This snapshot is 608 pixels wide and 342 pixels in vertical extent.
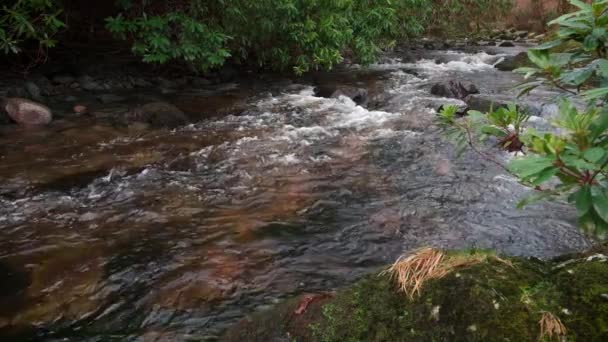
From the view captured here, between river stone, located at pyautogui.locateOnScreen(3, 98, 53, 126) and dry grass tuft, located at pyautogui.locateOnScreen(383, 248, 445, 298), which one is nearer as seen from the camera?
dry grass tuft, located at pyautogui.locateOnScreen(383, 248, 445, 298)

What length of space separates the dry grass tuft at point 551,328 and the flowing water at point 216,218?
2.12m

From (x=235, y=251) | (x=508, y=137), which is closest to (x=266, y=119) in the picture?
(x=235, y=251)

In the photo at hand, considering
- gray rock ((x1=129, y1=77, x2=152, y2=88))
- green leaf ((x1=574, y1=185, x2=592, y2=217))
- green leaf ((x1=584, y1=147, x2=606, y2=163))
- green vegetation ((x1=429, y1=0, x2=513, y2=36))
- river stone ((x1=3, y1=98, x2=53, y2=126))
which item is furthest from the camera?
green vegetation ((x1=429, y1=0, x2=513, y2=36))

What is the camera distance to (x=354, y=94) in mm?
10781

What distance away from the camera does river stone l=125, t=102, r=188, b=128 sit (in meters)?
8.55

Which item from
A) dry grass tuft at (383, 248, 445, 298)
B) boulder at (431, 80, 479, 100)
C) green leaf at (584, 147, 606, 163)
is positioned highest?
green leaf at (584, 147, 606, 163)

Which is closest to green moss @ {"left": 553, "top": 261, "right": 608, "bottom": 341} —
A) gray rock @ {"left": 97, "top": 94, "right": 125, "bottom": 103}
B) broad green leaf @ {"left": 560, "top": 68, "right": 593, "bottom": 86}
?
broad green leaf @ {"left": 560, "top": 68, "right": 593, "bottom": 86}

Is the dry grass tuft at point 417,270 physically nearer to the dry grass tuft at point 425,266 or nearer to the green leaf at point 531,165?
the dry grass tuft at point 425,266

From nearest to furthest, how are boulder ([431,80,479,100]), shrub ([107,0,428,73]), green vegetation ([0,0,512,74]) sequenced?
green vegetation ([0,0,512,74])
shrub ([107,0,428,73])
boulder ([431,80,479,100])

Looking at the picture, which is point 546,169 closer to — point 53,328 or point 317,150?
point 53,328

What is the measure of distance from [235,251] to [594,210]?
330 cm

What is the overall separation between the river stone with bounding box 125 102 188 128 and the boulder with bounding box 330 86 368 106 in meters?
3.58

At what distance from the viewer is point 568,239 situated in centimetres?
457

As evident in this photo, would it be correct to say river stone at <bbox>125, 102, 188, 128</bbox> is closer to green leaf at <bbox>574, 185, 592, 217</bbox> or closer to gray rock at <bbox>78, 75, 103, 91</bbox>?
gray rock at <bbox>78, 75, 103, 91</bbox>
